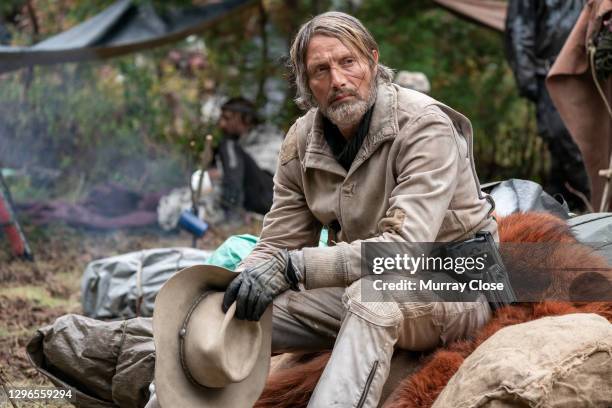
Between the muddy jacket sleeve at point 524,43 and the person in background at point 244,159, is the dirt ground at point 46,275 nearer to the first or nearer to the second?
the person in background at point 244,159

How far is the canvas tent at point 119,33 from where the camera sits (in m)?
7.26

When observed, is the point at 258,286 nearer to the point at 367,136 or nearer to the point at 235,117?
the point at 367,136

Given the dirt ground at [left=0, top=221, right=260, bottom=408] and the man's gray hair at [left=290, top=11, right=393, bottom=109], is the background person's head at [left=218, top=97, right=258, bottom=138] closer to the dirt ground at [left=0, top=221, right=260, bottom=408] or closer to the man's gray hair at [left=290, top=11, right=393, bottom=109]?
the dirt ground at [left=0, top=221, right=260, bottom=408]

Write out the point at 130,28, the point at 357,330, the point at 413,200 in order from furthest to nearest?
the point at 130,28 < the point at 413,200 < the point at 357,330

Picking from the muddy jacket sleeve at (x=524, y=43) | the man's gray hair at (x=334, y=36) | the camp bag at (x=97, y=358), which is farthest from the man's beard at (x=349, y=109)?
the muddy jacket sleeve at (x=524, y=43)

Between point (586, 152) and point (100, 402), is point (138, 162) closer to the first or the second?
point (586, 152)

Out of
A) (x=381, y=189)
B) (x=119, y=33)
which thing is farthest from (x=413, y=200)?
(x=119, y=33)

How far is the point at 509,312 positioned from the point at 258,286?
2.84 feet

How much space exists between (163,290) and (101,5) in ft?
24.8

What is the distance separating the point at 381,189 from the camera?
129 inches

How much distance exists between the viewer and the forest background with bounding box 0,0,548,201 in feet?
30.6

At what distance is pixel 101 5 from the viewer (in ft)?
32.7

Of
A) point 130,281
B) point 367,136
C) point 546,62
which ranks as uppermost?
point 367,136

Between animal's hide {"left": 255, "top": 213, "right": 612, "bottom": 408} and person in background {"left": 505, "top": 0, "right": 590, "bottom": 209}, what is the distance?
383 cm
